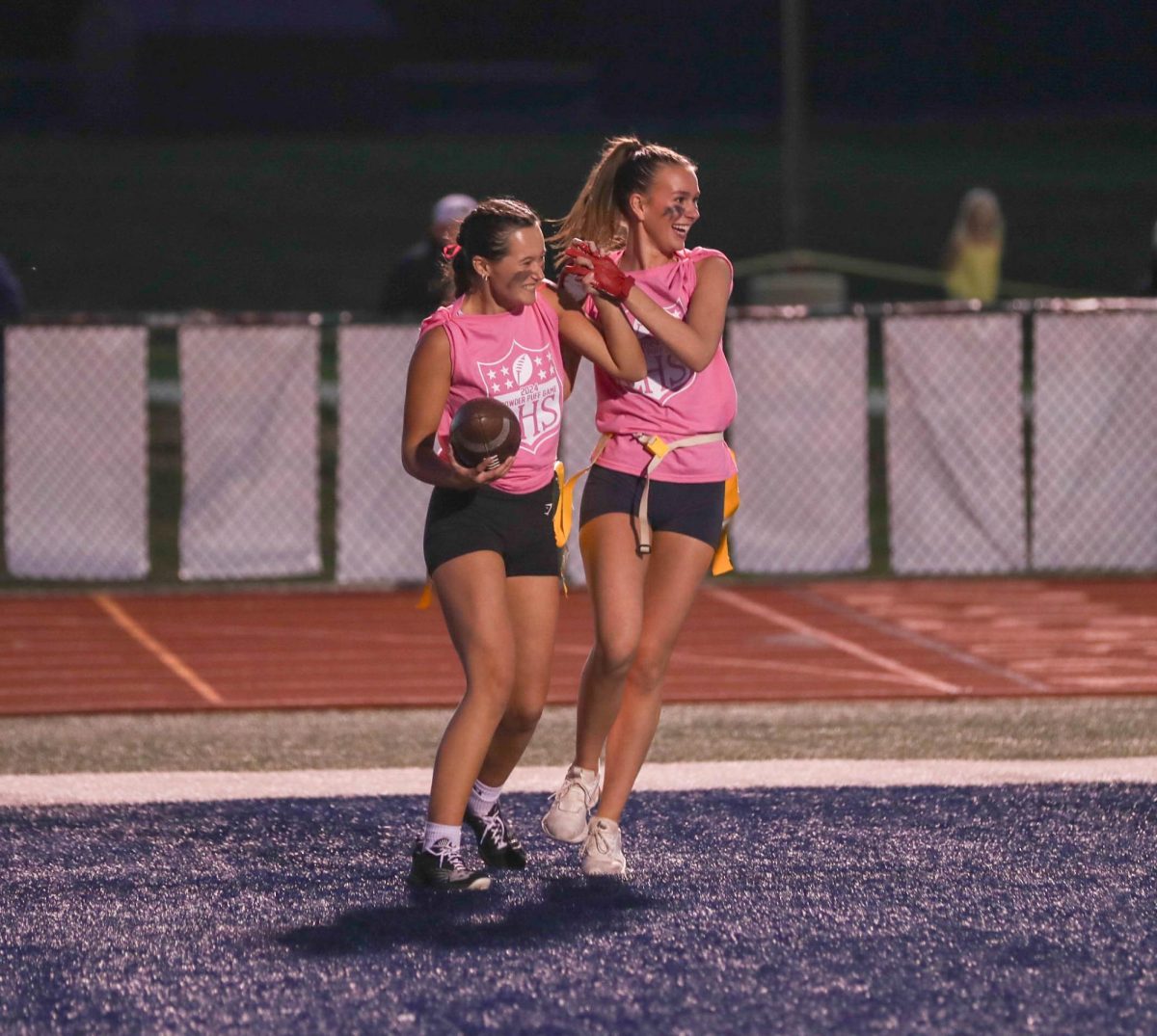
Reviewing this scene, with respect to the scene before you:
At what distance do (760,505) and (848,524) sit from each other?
20.0 inches

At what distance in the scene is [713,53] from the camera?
153 feet

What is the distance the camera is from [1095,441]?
1226 cm

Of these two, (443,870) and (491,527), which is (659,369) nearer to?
(491,527)

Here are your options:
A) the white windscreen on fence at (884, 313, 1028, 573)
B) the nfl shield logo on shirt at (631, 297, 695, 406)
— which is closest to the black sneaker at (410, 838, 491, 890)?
the nfl shield logo on shirt at (631, 297, 695, 406)

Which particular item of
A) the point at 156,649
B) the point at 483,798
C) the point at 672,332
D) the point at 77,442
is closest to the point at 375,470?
the point at 77,442

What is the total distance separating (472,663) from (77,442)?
22.2 ft

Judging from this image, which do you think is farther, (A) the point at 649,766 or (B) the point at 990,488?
(B) the point at 990,488

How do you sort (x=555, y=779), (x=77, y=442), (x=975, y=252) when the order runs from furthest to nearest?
(x=975, y=252), (x=77, y=442), (x=555, y=779)

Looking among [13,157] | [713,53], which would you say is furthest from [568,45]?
[13,157]

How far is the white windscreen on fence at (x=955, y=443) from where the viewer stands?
479 inches

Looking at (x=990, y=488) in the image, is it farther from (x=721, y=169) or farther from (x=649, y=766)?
(x=721, y=169)

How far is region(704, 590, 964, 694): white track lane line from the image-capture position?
30.9 ft

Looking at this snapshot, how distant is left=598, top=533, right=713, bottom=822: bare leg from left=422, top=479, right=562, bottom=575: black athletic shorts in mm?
369

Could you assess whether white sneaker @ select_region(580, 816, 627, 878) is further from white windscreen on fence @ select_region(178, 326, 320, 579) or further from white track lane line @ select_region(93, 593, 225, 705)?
white windscreen on fence @ select_region(178, 326, 320, 579)
